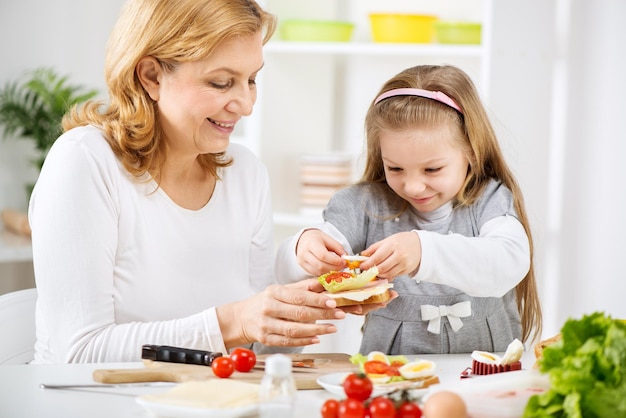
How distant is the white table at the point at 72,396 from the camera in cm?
142

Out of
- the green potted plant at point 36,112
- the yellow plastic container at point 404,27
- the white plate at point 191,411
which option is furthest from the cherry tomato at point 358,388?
the green potted plant at point 36,112

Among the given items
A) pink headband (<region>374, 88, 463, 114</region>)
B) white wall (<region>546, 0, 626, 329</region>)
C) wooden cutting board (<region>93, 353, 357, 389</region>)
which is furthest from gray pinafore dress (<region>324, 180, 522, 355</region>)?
white wall (<region>546, 0, 626, 329</region>)

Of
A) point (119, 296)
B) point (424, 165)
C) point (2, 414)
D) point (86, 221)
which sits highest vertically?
point (424, 165)

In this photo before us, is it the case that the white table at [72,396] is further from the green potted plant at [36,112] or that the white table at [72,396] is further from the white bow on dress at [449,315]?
the green potted plant at [36,112]

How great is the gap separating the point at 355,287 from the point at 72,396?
0.64 meters

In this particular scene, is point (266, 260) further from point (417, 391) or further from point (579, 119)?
point (579, 119)

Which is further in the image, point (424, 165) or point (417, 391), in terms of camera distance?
point (424, 165)

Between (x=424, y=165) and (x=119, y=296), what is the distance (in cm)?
78

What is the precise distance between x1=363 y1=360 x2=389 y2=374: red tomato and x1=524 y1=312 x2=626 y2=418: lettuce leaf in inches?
13.5

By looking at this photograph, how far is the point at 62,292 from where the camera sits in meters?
1.87

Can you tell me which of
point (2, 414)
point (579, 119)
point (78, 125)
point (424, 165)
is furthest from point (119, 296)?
point (579, 119)

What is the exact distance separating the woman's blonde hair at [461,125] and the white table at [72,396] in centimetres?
60

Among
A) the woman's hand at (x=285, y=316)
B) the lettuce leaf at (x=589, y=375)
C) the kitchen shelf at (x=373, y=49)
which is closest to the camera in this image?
the lettuce leaf at (x=589, y=375)

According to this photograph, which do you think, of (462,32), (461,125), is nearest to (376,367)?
(461,125)
